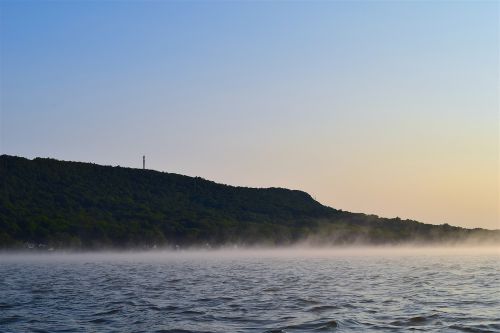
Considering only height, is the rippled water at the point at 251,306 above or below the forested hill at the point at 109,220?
below

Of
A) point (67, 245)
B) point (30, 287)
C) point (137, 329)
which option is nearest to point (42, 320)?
point (137, 329)

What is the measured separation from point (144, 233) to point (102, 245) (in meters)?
10.7

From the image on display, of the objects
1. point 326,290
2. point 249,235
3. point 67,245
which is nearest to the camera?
point 326,290

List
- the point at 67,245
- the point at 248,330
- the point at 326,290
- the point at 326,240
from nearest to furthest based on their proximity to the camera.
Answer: the point at 248,330 → the point at 326,290 → the point at 67,245 → the point at 326,240

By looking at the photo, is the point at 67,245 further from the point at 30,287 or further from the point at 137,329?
the point at 137,329

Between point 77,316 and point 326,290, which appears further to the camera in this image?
point 326,290

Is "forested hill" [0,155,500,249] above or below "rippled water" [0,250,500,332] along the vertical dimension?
above

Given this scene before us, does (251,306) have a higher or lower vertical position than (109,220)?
lower

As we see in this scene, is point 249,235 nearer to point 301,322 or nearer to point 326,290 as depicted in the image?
point 326,290

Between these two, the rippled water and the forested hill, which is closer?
the rippled water

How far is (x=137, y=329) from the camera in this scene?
23734 millimetres

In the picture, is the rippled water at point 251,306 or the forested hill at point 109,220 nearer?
the rippled water at point 251,306

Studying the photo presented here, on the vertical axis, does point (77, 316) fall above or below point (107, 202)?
below

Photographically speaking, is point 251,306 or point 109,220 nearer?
point 251,306
